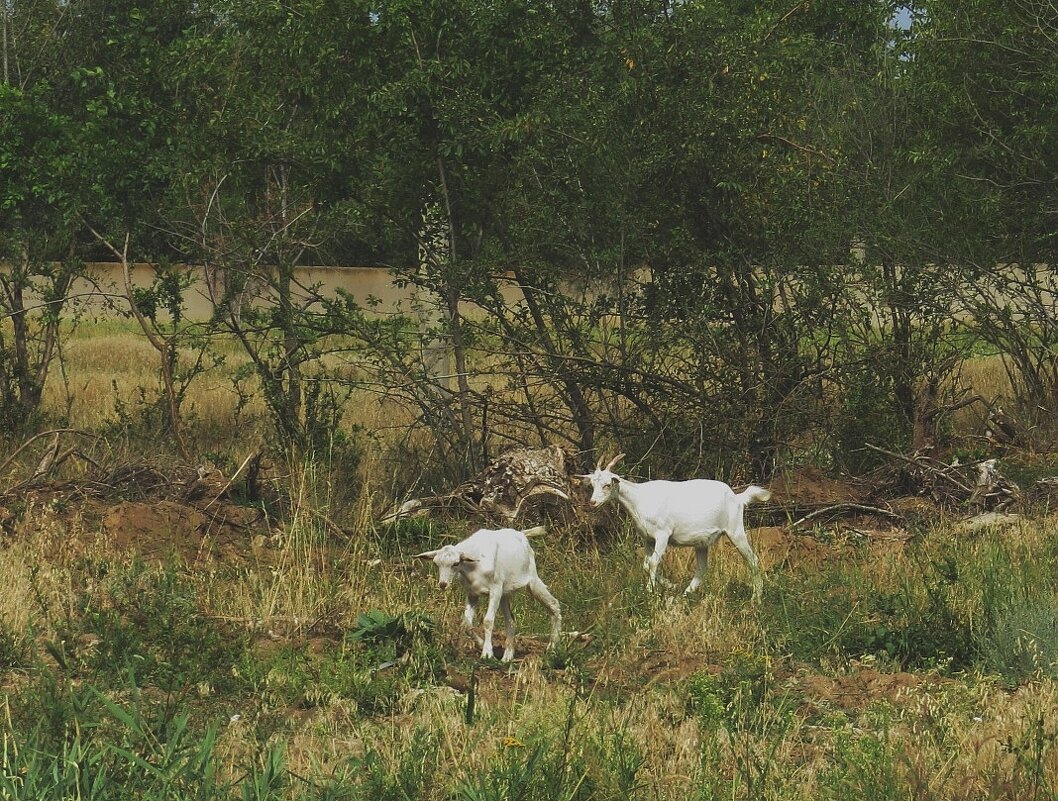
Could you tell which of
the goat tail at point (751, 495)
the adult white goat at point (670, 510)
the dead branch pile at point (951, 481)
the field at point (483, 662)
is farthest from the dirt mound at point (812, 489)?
the adult white goat at point (670, 510)

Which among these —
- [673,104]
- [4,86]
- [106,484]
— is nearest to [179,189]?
[4,86]

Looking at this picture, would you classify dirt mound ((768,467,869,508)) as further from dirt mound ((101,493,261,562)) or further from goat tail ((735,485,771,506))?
dirt mound ((101,493,261,562))

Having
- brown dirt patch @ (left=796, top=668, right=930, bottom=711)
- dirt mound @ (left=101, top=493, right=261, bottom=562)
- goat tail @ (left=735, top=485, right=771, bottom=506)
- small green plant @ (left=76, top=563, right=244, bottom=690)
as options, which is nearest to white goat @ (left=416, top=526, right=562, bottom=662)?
small green plant @ (left=76, top=563, right=244, bottom=690)

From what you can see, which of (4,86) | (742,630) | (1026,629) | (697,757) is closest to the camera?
(697,757)

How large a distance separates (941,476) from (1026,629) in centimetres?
485

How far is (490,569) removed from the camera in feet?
23.9

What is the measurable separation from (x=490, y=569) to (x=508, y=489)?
363 cm

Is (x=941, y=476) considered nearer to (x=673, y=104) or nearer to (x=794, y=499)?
(x=794, y=499)

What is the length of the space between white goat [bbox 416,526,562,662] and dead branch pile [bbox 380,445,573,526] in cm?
293

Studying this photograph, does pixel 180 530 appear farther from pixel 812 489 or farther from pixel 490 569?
pixel 812 489

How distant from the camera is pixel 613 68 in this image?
12.6 metres

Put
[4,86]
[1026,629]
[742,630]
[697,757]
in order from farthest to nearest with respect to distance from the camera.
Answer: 1. [4,86]
2. [742,630]
3. [1026,629]
4. [697,757]

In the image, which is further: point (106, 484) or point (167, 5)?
point (167, 5)

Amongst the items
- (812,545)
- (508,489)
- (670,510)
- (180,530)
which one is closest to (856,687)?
(670,510)
